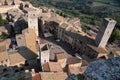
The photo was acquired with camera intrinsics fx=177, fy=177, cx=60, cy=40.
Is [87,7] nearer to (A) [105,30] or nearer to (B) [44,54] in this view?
(A) [105,30]

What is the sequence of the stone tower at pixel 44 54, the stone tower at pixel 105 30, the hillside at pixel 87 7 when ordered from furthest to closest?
the hillside at pixel 87 7
the stone tower at pixel 105 30
the stone tower at pixel 44 54

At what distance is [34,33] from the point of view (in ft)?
180

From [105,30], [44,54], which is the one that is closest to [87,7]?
[105,30]

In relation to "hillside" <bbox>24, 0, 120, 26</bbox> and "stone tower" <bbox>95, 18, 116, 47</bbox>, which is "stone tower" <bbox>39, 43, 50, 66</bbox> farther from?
"hillside" <bbox>24, 0, 120, 26</bbox>

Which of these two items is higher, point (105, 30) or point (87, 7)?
point (105, 30)

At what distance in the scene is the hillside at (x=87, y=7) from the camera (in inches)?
5096

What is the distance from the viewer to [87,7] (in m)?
150

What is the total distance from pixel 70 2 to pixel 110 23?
124 meters

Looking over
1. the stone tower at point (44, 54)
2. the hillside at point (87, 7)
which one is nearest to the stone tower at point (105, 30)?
the stone tower at point (44, 54)

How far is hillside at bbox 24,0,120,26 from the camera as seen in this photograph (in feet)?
425

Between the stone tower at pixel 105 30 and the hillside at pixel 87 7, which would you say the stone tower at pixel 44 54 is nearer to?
the stone tower at pixel 105 30

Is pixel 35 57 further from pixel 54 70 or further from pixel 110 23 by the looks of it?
pixel 110 23

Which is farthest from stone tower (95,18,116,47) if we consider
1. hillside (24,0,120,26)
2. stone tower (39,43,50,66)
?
hillside (24,0,120,26)

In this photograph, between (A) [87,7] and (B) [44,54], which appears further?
(A) [87,7]
